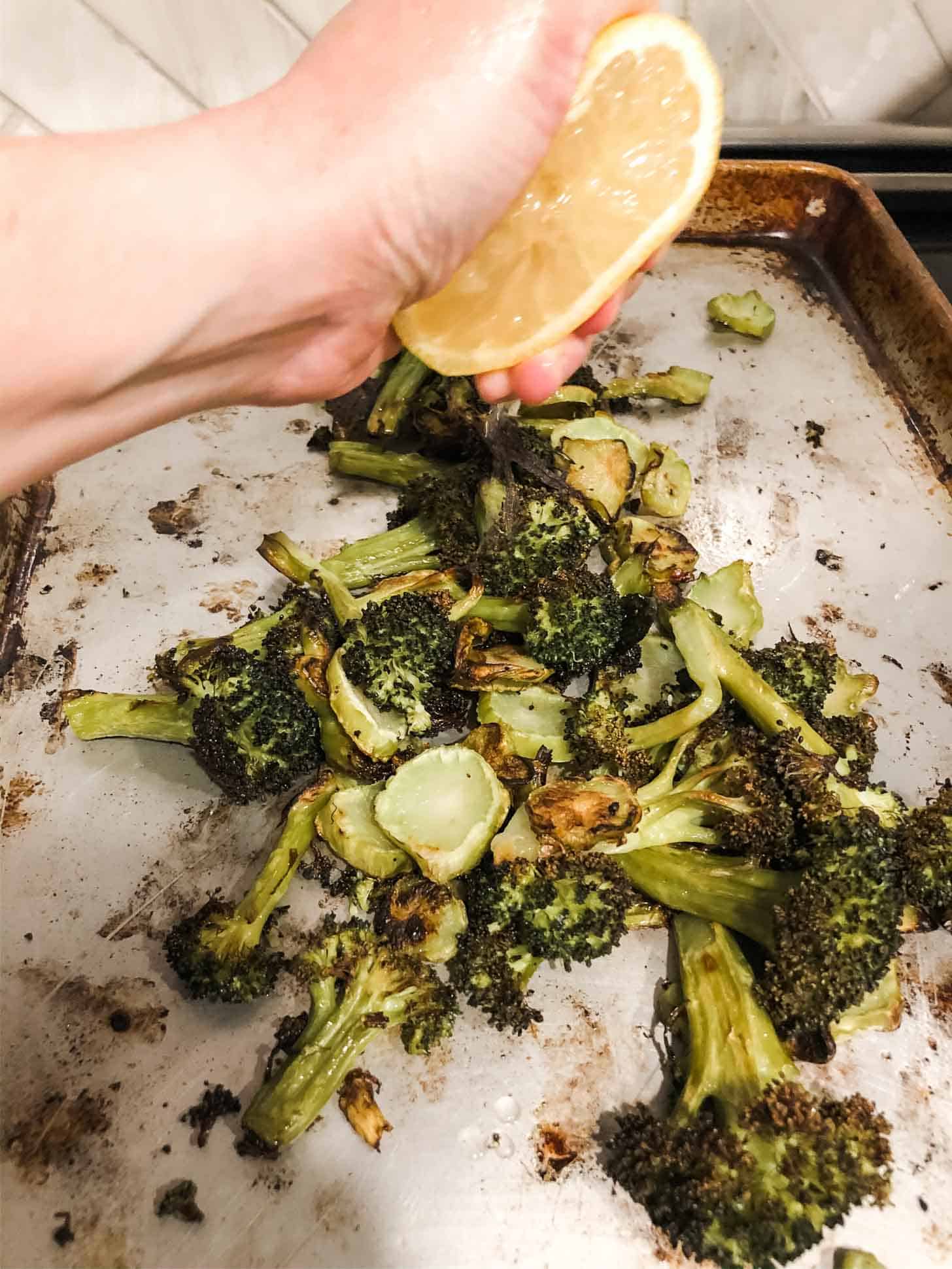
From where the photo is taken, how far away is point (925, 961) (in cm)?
178

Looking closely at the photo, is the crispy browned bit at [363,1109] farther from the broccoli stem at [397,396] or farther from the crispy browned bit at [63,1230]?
the broccoli stem at [397,396]

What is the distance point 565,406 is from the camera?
2.53 m

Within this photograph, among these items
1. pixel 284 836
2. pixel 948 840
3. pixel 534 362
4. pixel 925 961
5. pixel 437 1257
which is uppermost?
pixel 534 362

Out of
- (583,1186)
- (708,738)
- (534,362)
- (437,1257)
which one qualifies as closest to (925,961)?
(708,738)

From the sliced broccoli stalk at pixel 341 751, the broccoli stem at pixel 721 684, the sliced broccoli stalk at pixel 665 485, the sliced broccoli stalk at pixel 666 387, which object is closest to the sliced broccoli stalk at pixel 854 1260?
the broccoli stem at pixel 721 684

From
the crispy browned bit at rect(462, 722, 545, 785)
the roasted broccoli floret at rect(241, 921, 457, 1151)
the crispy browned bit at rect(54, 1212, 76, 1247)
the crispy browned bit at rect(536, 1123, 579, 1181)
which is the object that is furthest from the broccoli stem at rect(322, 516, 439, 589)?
the crispy browned bit at rect(54, 1212, 76, 1247)

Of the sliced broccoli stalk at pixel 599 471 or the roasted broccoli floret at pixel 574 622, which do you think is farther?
the sliced broccoli stalk at pixel 599 471

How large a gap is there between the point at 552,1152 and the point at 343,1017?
0.47 metres

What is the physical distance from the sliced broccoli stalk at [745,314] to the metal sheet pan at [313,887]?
6 cm

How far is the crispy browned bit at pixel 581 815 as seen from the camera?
Answer: 1.67 metres

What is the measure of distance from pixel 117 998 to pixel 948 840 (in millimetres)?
1723

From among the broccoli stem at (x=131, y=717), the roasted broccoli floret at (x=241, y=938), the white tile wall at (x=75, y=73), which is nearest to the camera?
the roasted broccoli floret at (x=241, y=938)

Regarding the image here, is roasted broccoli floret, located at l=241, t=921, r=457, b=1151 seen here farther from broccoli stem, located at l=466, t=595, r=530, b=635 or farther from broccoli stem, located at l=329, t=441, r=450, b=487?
broccoli stem, located at l=329, t=441, r=450, b=487

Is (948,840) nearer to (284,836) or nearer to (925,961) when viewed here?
(925,961)
